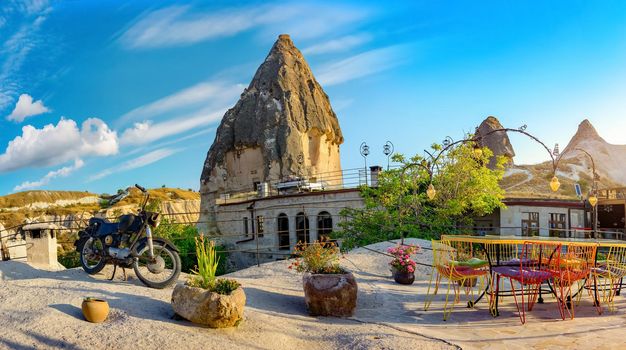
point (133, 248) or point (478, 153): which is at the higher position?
point (478, 153)

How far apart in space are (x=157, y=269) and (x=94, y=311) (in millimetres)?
2313

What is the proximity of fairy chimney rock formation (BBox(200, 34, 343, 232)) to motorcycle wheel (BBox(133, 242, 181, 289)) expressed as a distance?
3396 cm

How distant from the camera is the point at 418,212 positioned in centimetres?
1917

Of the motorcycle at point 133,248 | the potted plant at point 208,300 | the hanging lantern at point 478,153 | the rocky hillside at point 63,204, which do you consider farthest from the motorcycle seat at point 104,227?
the rocky hillside at point 63,204

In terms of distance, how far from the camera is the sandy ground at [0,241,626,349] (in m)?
5.32

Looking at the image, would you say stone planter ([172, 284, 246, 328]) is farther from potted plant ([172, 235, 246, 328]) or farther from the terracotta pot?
the terracotta pot

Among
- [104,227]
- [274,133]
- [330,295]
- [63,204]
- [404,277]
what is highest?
[274,133]

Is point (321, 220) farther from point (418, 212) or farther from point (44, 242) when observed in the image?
point (44, 242)

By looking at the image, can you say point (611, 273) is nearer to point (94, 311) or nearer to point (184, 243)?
point (94, 311)

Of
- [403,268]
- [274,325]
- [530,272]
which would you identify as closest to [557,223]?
[403,268]

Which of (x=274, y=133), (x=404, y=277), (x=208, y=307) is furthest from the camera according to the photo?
(x=274, y=133)

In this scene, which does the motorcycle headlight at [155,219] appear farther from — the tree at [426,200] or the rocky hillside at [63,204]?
the rocky hillside at [63,204]

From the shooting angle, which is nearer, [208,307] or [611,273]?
[208,307]

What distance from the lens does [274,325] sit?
6.29m
